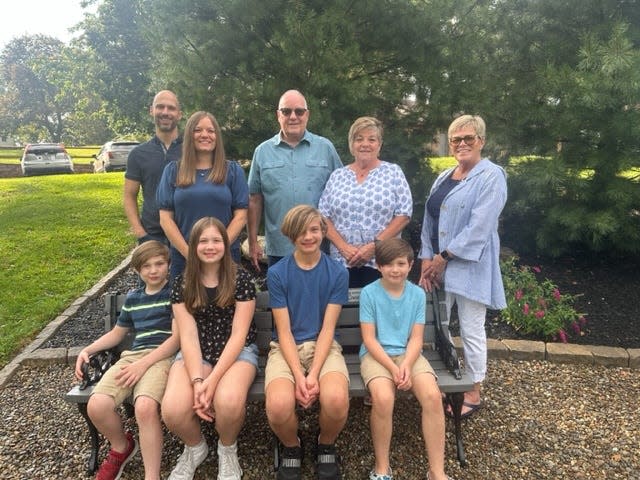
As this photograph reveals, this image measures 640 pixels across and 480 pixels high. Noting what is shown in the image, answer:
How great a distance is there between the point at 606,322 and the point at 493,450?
7.88ft

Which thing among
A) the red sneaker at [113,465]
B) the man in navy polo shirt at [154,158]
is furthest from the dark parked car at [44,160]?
the red sneaker at [113,465]

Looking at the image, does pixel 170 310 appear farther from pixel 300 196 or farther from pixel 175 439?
pixel 300 196

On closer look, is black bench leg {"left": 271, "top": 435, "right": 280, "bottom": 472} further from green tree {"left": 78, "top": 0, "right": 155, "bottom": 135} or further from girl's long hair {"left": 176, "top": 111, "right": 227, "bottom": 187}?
green tree {"left": 78, "top": 0, "right": 155, "bottom": 135}

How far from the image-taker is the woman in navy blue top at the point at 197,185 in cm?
296

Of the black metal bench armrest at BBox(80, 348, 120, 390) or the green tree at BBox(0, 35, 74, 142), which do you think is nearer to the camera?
the black metal bench armrest at BBox(80, 348, 120, 390)

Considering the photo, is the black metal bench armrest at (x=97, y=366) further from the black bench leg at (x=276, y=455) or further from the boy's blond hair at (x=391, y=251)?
the boy's blond hair at (x=391, y=251)

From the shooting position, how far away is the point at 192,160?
9.75 ft

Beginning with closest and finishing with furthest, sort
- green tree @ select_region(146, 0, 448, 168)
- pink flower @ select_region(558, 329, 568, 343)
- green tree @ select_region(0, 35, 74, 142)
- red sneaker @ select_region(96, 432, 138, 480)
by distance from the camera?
red sneaker @ select_region(96, 432, 138, 480), pink flower @ select_region(558, 329, 568, 343), green tree @ select_region(146, 0, 448, 168), green tree @ select_region(0, 35, 74, 142)

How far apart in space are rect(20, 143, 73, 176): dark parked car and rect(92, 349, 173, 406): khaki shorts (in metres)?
20.3

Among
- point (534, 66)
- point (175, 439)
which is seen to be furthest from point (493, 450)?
point (534, 66)

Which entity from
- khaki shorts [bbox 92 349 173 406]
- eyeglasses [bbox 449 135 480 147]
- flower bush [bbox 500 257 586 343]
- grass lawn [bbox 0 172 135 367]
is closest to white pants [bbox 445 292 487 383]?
eyeglasses [bbox 449 135 480 147]

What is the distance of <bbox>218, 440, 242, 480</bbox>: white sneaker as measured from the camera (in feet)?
8.44

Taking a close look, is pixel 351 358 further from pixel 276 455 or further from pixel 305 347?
pixel 276 455

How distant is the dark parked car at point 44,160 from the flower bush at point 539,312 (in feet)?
67.9
